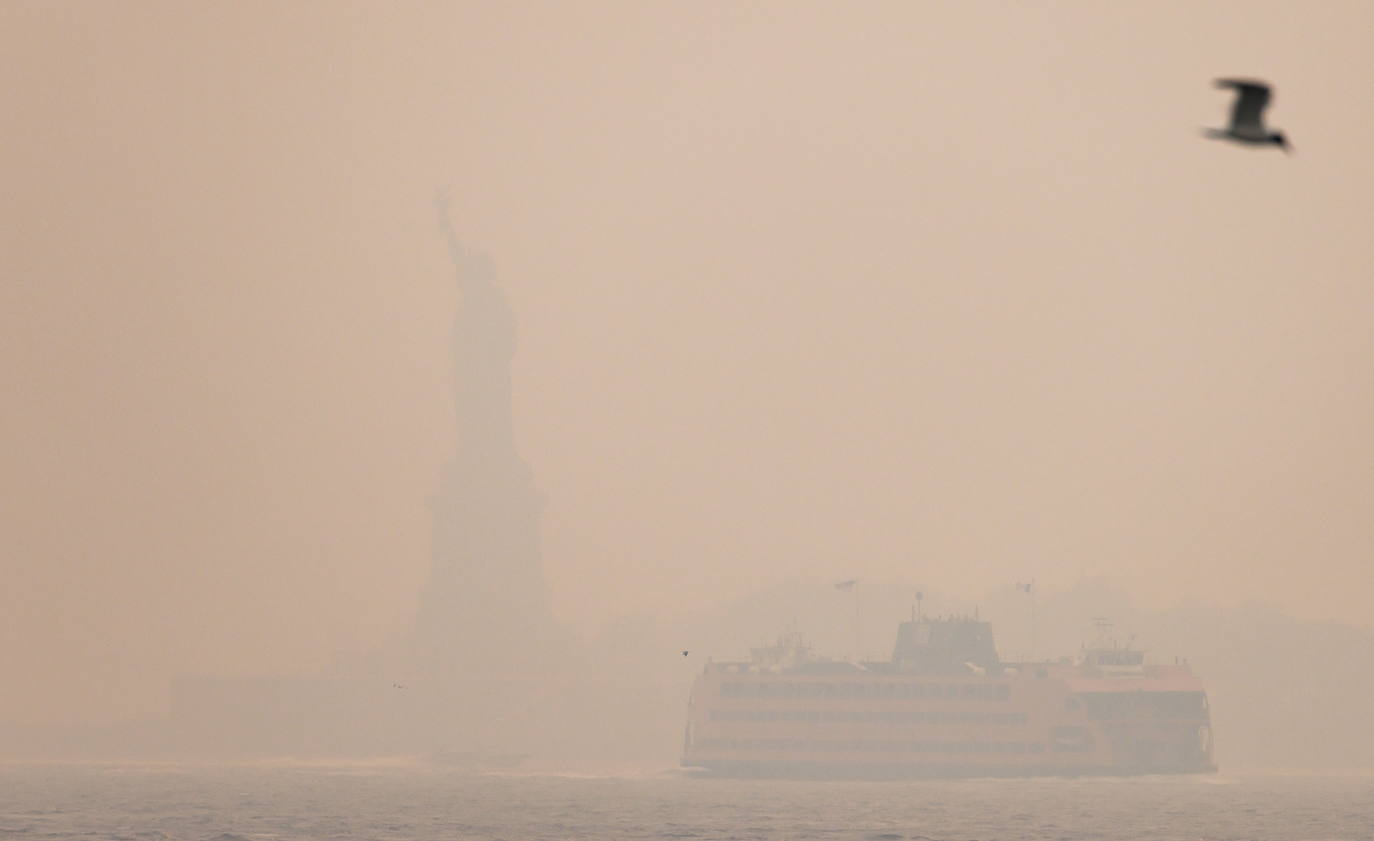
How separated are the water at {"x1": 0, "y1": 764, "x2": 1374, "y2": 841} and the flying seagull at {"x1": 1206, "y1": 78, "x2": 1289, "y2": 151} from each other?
6435cm

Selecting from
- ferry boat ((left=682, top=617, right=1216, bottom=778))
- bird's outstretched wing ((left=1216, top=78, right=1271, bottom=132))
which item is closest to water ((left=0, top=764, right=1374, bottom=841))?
ferry boat ((left=682, top=617, right=1216, bottom=778))

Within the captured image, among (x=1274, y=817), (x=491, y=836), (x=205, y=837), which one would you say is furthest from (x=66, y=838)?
(x=1274, y=817)

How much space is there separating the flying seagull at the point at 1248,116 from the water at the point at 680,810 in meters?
64.4

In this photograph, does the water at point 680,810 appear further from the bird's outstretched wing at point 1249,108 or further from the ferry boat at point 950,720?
the bird's outstretched wing at point 1249,108

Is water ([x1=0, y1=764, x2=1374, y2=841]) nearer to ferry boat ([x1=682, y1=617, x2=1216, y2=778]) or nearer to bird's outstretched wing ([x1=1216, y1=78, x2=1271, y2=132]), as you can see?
ferry boat ([x1=682, y1=617, x2=1216, y2=778])

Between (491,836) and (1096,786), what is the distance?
7675cm

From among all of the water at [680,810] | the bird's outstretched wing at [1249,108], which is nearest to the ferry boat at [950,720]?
the water at [680,810]

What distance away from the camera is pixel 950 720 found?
151 meters

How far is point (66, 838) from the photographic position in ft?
250

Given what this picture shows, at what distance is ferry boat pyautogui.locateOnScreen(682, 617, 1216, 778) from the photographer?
488 ft

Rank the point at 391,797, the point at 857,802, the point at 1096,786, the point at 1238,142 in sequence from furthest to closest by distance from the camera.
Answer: the point at 1096,786, the point at 391,797, the point at 857,802, the point at 1238,142

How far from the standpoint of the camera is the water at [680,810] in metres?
83.8

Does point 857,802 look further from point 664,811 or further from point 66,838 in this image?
point 66,838

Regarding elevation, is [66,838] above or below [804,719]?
below
